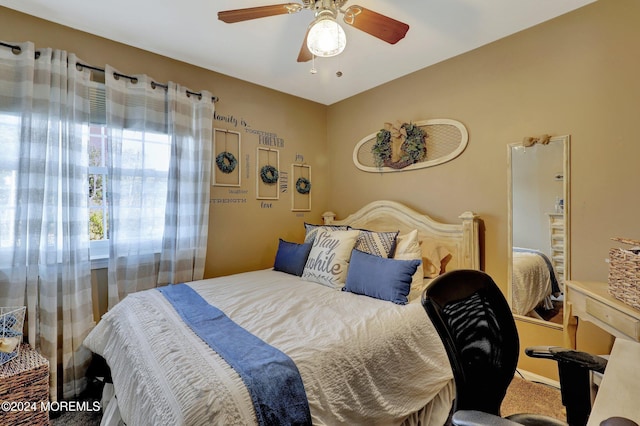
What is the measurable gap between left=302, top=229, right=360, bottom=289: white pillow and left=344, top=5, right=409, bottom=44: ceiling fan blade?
1446 millimetres

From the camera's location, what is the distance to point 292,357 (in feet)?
4.19

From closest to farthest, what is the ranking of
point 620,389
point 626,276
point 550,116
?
point 620,389, point 626,276, point 550,116

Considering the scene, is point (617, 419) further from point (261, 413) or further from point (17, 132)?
point (17, 132)

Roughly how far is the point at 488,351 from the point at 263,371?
862 millimetres

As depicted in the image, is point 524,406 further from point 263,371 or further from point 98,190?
point 98,190

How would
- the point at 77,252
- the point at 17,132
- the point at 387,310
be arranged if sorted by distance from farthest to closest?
the point at 77,252 → the point at 17,132 → the point at 387,310

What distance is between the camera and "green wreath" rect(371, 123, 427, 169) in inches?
110

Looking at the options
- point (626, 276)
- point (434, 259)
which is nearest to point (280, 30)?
point (434, 259)

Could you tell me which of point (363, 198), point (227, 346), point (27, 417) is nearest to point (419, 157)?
point (363, 198)

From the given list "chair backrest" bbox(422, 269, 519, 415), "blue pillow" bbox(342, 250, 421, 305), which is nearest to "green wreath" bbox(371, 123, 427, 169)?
"blue pillow" bbox(342, 250, 421, 305)

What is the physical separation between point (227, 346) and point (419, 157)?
7.51ft

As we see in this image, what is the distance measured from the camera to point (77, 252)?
2.11 meters

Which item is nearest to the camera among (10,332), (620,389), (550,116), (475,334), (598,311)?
(620,389)

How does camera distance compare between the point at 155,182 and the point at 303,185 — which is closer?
the point at 155,182
